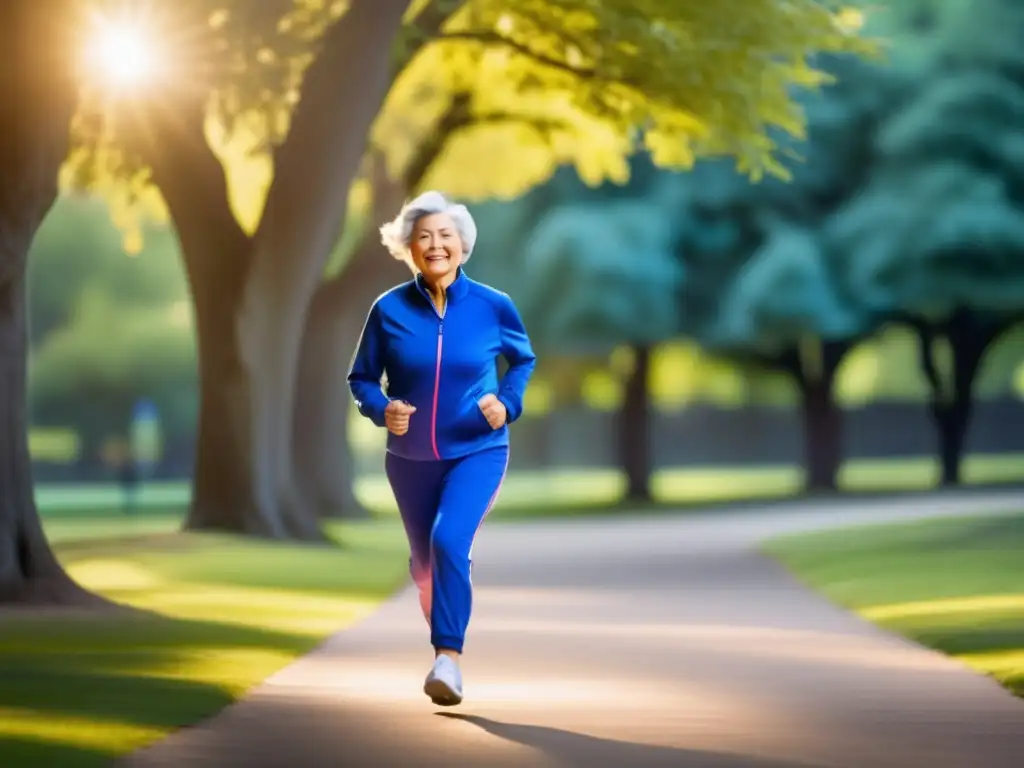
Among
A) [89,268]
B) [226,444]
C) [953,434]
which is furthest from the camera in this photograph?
[89,268]

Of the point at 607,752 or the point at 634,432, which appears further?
the point at 634,432

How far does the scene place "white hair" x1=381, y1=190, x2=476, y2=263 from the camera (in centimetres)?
1165

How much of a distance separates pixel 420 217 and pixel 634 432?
34192 millimetres

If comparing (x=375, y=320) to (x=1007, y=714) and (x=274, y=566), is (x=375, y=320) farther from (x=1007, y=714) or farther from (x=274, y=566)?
(x=274, y=566)

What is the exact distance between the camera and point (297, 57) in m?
29.2

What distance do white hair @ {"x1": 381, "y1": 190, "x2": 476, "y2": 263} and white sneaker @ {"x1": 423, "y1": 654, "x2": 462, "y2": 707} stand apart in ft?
6.35

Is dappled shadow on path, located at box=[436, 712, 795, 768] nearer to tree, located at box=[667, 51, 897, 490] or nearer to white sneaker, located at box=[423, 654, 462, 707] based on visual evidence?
white sneaker, located at box=[423, 654, 462, 707]

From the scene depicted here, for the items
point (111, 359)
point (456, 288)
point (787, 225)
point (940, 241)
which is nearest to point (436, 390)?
point (456, 288)

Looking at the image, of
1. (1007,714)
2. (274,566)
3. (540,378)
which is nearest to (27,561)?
(274,566)

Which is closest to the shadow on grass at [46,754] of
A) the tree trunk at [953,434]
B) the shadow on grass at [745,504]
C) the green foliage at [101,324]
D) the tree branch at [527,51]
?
the tree branch at [527,51]

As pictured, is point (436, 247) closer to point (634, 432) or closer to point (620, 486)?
point (634, 432)

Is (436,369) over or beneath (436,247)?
beneath

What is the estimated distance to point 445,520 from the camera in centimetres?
1145

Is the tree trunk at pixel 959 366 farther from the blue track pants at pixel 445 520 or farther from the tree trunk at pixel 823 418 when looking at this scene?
the blue track pants at pixel 445 520
